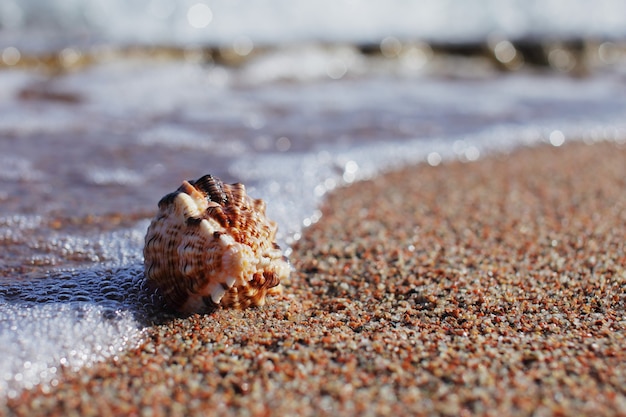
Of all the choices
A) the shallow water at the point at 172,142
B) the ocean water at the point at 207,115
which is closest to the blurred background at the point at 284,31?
the ocean water at the point at 207,115

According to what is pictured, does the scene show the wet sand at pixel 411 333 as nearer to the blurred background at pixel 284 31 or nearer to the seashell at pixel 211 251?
the seashell at pixel 211 251

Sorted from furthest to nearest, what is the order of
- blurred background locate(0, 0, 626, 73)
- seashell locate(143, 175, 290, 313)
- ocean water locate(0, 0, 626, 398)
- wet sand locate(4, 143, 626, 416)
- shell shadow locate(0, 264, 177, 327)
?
blurred background locate(0, 0, 626, 73), ocean water locate(0, 0, 626, 398), shell shadow locate(0, 264, 177, 327), seashell locate(143, 175, 290, 313), wet sand locate(4, 143, 626, 416)

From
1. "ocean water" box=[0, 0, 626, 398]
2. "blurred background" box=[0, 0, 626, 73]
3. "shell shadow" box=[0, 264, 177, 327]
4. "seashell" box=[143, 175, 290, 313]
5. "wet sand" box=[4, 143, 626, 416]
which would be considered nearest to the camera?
"wet sand" box=[4, 143, 626, 416]

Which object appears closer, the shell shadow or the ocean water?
the shell shadow

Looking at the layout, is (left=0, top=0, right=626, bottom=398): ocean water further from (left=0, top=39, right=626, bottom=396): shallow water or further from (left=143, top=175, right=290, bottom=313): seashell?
(left=143, top=175, right=290, bottom=313): seashell

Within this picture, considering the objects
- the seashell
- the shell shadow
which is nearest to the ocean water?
the shell shadow
